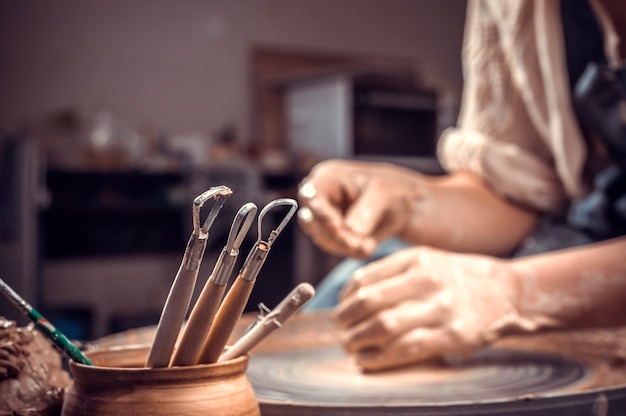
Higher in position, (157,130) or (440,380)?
(440,380)

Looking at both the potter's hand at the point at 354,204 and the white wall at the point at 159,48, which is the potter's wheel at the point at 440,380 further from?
the white wall at the point at 159,48

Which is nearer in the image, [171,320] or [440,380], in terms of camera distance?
[171,320]

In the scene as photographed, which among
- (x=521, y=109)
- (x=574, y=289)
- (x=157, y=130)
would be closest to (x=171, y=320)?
(x=574, y=289)

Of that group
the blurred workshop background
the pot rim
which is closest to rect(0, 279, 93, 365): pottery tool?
the pot rim

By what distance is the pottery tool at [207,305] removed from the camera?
1.50ft

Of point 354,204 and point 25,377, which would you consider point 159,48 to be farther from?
point 25,377

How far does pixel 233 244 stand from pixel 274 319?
7 cm

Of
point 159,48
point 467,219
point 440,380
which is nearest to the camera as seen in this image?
point 440,380

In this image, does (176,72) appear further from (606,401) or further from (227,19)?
(606,401)

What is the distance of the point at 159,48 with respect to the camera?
4.62 metres

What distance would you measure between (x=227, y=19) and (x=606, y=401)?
4449 millimetres

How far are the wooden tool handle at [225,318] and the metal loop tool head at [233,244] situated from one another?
2cm

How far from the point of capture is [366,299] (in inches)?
35.4

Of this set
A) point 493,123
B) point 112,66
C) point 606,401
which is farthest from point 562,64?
point 112,66
